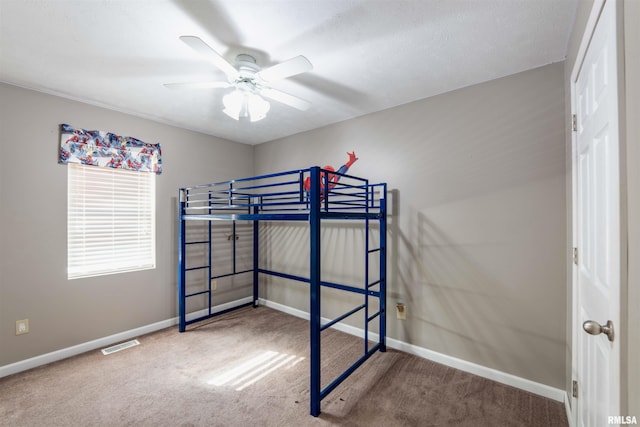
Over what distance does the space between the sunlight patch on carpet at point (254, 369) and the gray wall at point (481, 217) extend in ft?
3.52

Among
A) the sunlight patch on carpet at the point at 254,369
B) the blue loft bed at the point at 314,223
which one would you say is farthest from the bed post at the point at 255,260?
the sunlight patch on carpet at the point at 254,369

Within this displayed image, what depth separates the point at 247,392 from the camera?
6.80ft

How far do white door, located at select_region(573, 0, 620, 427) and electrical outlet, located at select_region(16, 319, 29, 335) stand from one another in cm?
372

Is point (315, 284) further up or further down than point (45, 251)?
further down

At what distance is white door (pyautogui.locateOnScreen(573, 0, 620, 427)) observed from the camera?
913 mm

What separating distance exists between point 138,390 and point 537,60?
3769 mm

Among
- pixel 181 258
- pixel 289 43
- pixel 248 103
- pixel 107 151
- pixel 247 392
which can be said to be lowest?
pixel 247 392

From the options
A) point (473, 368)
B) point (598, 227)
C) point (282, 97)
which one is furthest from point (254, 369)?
point (598, 227)

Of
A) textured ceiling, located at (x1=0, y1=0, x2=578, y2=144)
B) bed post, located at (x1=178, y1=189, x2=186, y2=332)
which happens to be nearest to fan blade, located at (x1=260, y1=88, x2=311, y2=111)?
textured ceiling, located at (x1=0, y1=0, x2=578, y2=144)

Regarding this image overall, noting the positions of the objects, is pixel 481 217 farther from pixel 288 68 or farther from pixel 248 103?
pixel 248 103

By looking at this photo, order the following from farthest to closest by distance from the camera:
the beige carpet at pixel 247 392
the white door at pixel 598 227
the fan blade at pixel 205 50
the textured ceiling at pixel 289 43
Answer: the beige carpet at pixel 247 392
the textured ceiling at pixel 289 43
the fan blade at pixel 205 50
the white door at pixel 598 227

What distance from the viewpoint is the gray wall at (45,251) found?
224 centimetres

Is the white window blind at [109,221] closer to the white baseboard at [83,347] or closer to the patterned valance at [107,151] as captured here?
the patterned valance at [107,151]

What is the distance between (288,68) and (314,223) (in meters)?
0.96
